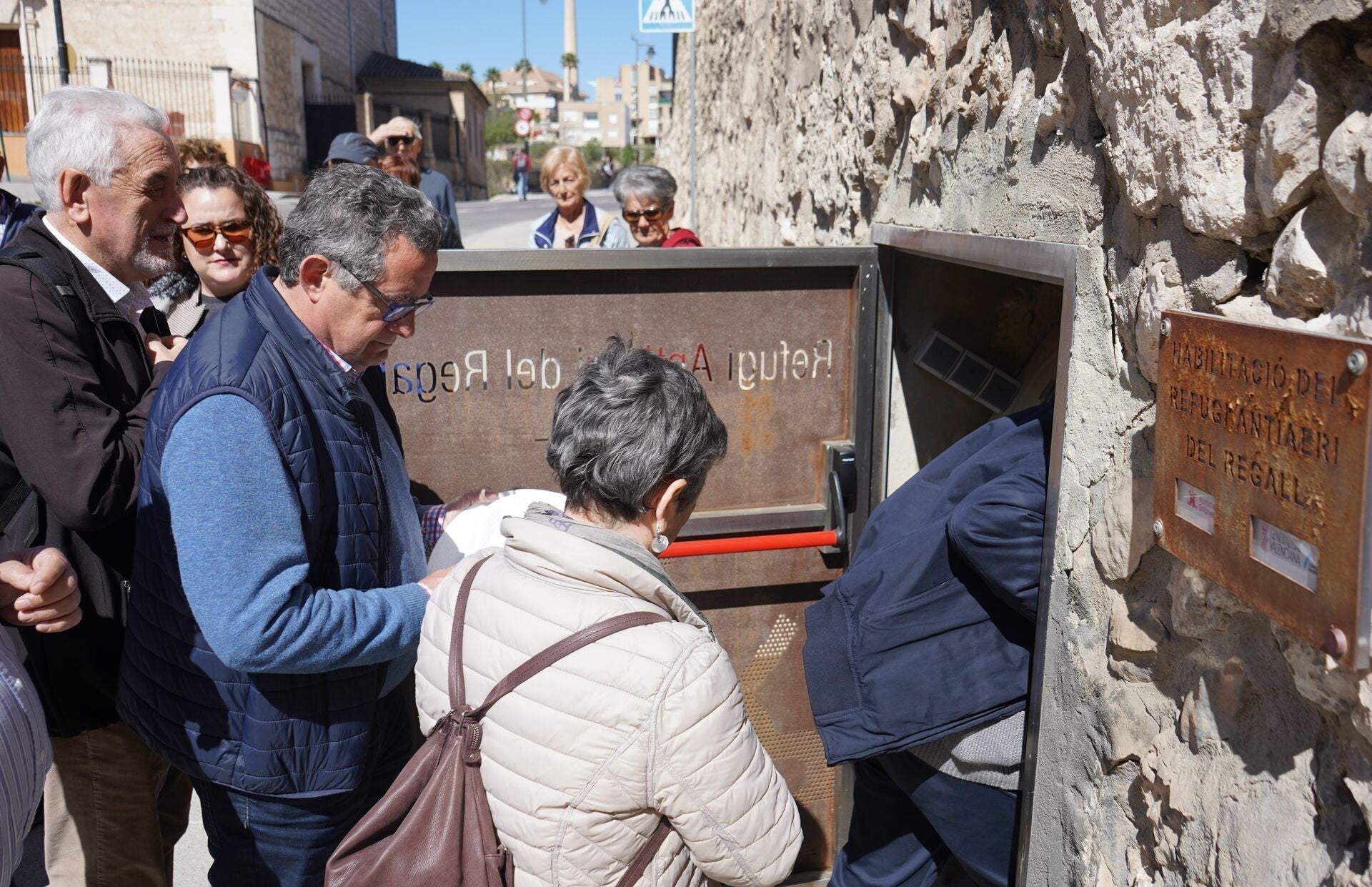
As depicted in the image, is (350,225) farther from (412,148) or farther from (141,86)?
(141,86)

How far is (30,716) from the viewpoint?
1.67 m

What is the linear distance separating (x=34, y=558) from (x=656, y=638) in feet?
3.62

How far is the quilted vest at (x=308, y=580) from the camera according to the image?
179cm

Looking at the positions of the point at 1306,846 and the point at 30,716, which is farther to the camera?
the point at 30,716

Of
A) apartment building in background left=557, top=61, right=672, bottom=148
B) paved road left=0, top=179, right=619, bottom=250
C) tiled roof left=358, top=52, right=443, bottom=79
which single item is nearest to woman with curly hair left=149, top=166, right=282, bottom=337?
paved road left=0, top=179, right=619, bottom=250

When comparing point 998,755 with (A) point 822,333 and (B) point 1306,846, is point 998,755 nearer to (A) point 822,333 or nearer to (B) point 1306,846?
(B) point 1306,846

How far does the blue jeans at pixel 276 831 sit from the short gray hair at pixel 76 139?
1302 millimetres

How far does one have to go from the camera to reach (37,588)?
1687 mm

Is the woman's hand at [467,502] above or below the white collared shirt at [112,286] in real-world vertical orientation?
below

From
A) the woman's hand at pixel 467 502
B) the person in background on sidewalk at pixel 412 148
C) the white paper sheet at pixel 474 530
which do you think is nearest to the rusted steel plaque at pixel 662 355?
the woman's hand at pixel 467 502

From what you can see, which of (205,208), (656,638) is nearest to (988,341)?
(656,638)

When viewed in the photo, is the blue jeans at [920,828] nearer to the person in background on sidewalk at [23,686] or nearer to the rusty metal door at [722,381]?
the rusty metal door at [722,381]

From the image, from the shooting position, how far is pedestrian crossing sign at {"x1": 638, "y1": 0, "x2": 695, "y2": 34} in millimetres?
6461

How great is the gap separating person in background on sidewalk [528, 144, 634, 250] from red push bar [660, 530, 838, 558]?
247 centimetres
